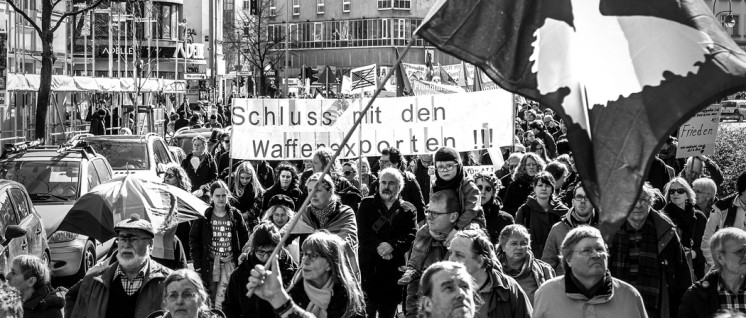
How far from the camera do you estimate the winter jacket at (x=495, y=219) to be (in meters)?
11.4

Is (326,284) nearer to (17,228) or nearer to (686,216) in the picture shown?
(686,216)

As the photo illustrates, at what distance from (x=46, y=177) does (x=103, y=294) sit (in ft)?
29.0

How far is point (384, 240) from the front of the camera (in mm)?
11336

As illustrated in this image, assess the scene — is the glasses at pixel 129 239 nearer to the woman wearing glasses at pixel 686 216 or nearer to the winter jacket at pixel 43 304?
the winter jacket at pixel 43 304

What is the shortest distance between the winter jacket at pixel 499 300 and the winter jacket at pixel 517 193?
651cm

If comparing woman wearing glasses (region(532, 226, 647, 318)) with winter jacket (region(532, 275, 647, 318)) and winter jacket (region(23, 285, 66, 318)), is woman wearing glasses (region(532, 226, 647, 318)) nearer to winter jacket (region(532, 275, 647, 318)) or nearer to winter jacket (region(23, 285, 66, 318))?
winter jacket (region(532, 275, 647, 318))

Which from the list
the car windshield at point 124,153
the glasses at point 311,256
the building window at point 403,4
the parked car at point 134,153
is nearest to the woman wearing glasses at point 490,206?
the glasses at point 311,256

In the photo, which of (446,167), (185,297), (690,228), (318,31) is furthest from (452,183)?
(318,31)

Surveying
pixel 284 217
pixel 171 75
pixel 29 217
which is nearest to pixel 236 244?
pixel 284 217

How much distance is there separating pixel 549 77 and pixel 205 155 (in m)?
12.6

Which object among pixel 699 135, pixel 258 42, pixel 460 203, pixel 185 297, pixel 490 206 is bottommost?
pixel 185 297

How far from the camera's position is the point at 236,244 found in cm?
1184

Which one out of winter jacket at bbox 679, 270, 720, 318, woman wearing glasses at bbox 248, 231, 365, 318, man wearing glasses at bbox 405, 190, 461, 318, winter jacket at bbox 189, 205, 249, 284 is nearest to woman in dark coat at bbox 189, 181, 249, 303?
winter jacket at bbox 189, 205, 249, 284

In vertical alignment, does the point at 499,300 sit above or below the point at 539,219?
below
